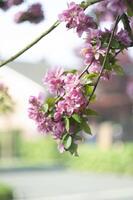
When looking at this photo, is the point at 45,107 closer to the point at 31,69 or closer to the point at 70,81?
the point at 70,81

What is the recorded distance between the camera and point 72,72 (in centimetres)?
261

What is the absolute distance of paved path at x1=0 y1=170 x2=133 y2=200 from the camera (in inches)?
705

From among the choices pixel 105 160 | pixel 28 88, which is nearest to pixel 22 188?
pixel 105 160

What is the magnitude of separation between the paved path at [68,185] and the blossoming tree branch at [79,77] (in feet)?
42.8

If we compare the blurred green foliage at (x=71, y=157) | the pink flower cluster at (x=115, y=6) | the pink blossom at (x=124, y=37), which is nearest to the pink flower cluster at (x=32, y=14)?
the pink blossom at (x=124, y=37)

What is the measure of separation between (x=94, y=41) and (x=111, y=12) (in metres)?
0.17

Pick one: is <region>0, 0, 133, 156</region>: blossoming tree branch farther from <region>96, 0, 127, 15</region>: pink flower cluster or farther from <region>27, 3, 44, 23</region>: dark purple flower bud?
<region>27, 3, 44, 23</region>: dark purple flower bud

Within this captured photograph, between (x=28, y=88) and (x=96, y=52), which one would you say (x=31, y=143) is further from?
(x=96, y=52)

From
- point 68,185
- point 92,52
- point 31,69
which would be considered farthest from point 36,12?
point 31,69

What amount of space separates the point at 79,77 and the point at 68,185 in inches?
754

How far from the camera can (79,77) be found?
8.50 feet

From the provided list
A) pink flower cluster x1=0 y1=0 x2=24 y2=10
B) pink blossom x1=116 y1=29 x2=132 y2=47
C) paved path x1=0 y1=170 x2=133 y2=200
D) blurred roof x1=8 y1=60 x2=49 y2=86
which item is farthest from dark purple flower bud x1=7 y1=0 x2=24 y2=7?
blurred roof x1=8 y1=60 x2=49 y2=86

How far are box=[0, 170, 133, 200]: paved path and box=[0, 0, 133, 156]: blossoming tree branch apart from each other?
42.8ft

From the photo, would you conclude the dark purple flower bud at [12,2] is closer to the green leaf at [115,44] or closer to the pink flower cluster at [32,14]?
the pink flower cluster at [32,14]
